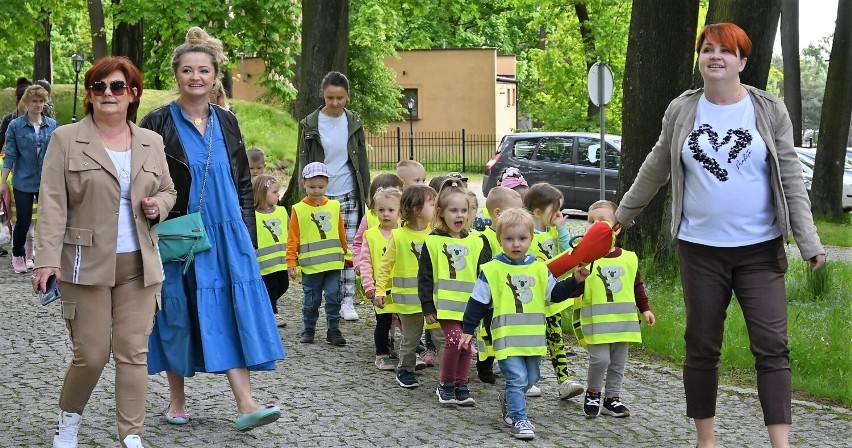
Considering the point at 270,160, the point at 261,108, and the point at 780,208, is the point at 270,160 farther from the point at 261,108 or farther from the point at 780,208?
the point at 780,208

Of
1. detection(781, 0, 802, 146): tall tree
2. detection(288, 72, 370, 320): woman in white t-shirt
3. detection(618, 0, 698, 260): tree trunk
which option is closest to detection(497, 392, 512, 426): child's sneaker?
detection(288, 72, 370, 320): woman in white t-shirt

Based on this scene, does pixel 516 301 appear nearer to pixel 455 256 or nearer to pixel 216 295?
pixel 455 256

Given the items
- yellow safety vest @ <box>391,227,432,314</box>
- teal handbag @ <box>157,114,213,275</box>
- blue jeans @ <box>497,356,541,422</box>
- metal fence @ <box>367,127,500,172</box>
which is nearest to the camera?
teal handbag @ <box>157,114,213,275</box>

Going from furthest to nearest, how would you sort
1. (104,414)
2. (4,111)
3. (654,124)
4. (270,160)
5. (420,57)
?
(420,57) < (4,111) < (270,160) < (654,124) < (104,414)

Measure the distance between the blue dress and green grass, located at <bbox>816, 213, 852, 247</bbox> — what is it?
1596cm

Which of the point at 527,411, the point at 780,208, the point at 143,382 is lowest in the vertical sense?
the point at 527,411

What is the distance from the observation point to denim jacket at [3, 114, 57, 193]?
1395 cm

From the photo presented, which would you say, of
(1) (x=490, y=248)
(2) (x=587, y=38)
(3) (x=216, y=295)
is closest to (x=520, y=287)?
(1) (x=490, y=248)

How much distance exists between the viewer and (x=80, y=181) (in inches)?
238

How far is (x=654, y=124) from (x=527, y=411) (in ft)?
20.2

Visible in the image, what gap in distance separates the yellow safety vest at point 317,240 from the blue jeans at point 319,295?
0.26ft

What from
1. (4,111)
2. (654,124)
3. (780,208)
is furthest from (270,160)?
(780,208)

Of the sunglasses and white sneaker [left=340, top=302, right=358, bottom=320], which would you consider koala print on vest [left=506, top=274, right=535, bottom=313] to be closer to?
the sunglasses

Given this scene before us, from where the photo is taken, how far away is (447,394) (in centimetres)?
777
